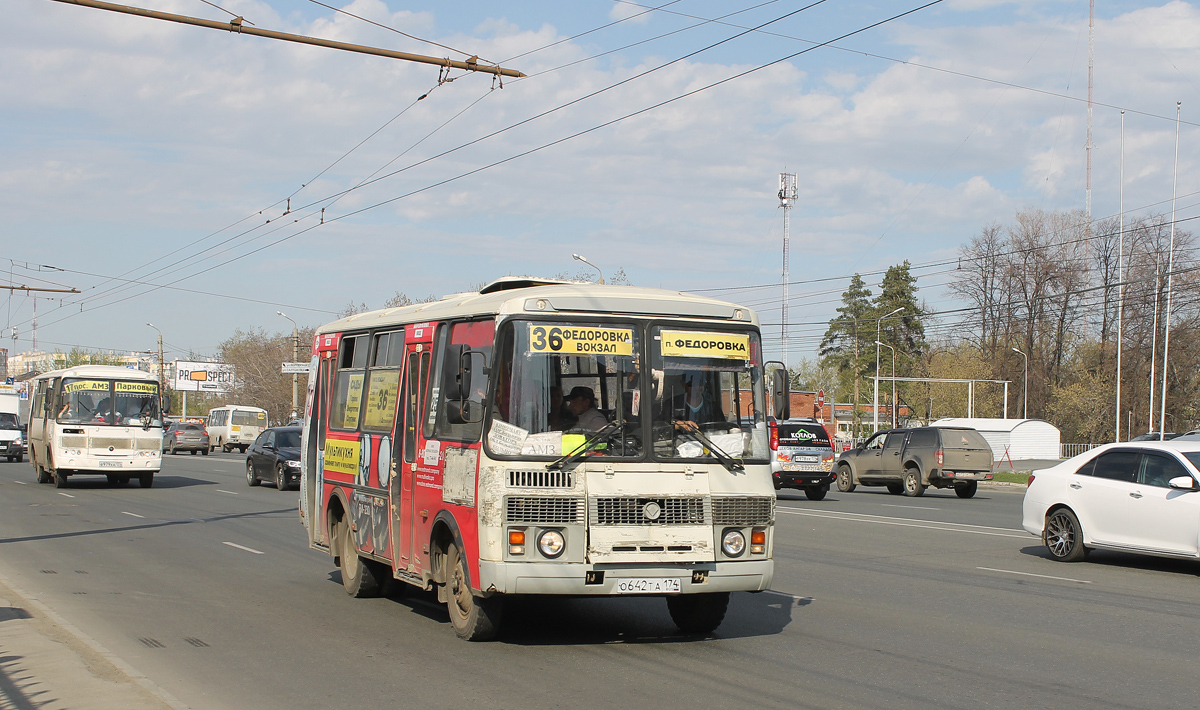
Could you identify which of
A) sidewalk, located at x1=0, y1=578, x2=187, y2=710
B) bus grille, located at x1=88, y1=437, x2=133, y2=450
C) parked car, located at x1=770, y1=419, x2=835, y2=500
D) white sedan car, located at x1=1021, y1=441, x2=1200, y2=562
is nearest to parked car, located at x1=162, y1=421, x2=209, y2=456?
bus grille, located at x1=88, y1=437, x2=133, y2=450

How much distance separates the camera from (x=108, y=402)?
2783 cm

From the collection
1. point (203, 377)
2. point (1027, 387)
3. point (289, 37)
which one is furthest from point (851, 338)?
point (289, 37)

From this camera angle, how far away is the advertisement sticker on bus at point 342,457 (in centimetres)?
1105

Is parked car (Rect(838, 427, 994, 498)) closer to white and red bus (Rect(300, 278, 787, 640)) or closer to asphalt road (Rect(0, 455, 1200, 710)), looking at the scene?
asphalt road (Rect(0, 455, 1200, 710))

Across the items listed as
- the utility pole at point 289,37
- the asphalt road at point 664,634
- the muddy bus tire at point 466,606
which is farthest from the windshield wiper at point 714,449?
the utility pole at point 289,37

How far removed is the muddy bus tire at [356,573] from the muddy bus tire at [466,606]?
7.57 ft

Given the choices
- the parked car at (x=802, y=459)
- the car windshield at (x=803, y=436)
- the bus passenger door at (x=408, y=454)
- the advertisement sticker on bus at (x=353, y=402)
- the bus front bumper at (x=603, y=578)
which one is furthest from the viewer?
the car windshield at (x=803, y=436)

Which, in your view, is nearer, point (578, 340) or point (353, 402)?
point (578, 340)

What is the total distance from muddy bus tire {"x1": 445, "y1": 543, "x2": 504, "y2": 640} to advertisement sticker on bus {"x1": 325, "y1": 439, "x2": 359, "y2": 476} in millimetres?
2546

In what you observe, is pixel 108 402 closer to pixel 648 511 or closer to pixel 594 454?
pixel 594 454

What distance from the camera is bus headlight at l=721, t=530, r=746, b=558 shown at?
8242 mm

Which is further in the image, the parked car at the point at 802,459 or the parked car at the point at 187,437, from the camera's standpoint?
the parked car at the point at 187,437

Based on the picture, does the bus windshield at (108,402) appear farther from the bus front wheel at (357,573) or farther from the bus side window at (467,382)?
the bus side window at (467,382)

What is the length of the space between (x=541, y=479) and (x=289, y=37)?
23.1ft
